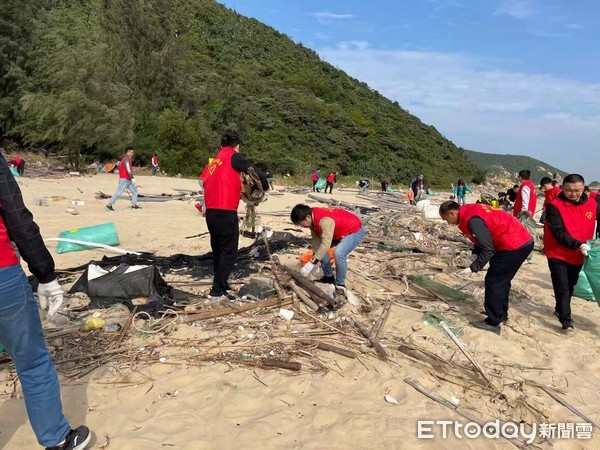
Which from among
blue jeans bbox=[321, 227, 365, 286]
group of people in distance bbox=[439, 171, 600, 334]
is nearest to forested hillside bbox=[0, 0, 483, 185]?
blue jeans bbox=[321, 227, 365, 286]

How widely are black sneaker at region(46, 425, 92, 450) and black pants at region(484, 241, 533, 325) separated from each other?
3958 mm

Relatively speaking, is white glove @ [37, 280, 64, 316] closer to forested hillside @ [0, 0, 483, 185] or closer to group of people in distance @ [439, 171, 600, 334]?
group of people in distance @ [439, 171, 600, 334]

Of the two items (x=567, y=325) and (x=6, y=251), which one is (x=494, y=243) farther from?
(x=6, y=251)

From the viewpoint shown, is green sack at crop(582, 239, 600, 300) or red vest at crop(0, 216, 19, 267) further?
green sack at crop(582, 239, 600, 300)

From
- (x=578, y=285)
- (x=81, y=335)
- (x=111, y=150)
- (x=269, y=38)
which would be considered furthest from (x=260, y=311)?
(x=269, y=38)

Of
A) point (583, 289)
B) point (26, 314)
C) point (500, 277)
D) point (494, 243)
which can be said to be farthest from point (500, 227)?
point (26, 314)

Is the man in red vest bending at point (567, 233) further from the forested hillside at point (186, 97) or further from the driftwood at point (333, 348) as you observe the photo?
the forested hillside at point (186, 97)

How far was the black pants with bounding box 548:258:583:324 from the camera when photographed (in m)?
5.04

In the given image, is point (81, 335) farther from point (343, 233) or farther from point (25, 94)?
point (25, 94)

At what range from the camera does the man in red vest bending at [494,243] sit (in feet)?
14.8

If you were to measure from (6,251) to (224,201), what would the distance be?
2746 mm

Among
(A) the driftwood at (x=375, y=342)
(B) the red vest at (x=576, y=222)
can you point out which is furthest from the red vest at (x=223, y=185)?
(B) the red vest at (x=576, y=222)

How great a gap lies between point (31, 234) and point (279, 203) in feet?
45.5

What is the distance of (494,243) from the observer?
15.7 feet
